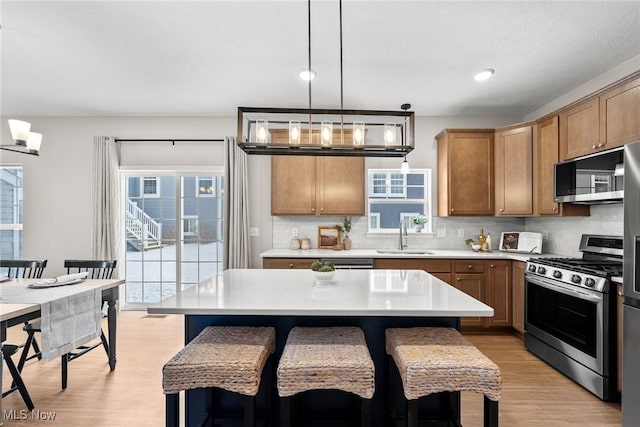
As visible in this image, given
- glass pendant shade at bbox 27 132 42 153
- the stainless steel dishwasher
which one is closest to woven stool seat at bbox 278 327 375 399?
the stainless steel dishwasher

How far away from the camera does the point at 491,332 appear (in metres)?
3.77

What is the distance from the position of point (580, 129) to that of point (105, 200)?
5.40 metres

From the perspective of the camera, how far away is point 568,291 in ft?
8.80

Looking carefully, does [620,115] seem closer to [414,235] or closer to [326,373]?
[414,235]

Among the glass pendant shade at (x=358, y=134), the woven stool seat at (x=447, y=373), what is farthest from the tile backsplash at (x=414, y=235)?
the woven stool seat at (x=447, y=373)

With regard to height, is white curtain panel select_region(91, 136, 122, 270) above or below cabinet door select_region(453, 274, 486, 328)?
above

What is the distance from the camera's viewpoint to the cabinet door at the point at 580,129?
2.85 metres

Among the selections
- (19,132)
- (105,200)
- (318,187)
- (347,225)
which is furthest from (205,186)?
(19,132)

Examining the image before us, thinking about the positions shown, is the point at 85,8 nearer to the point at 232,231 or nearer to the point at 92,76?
the point at 92,76

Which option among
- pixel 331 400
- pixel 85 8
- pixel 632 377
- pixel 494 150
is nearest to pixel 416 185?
pixel 494 150

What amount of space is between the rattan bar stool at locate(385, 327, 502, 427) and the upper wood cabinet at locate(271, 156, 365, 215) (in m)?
2.68

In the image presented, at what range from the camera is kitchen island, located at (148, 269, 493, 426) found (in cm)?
155

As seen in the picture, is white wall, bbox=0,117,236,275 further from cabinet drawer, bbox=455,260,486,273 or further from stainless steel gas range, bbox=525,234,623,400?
stainless steel gas range, bbox=525,234,623,400

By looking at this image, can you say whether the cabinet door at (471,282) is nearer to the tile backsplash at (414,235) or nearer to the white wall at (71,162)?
the tile backsplash at (414,235)
